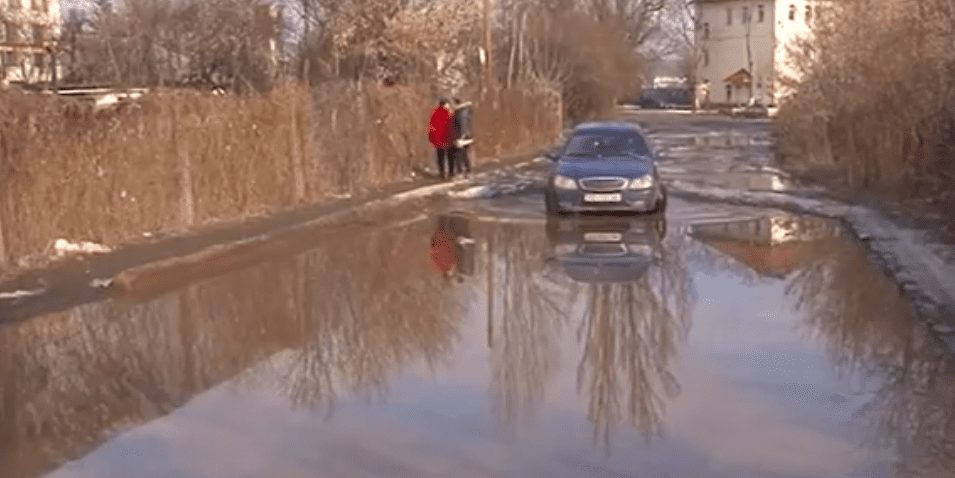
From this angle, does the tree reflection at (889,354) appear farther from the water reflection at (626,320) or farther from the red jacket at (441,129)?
the red jacket at (441,129)

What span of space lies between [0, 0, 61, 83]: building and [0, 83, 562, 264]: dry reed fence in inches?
626

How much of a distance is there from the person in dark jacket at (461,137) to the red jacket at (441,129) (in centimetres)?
20

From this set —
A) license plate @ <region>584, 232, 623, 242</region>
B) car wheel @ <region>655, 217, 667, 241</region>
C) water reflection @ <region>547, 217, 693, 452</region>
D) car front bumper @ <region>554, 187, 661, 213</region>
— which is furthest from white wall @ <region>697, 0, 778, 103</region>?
water reflection @ <region>547, 217, 693, 452</region>

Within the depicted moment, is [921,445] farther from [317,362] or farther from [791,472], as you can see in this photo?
[317,362]

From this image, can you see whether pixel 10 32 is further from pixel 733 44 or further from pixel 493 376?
pixel 733 44

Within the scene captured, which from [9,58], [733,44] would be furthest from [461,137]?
[733,44]

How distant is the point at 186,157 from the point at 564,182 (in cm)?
598

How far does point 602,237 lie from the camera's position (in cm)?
1747

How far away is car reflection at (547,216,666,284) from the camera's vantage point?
45.3 ft

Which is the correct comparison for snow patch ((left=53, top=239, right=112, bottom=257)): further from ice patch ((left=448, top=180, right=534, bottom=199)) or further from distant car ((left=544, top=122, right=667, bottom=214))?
ice patch ((left=448, top=180, right=534, bottom=199))

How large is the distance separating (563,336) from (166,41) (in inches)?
1447

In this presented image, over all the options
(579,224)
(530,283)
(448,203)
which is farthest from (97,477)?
(448,203)

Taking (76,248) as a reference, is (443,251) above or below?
below

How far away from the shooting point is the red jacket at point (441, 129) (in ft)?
89.2
